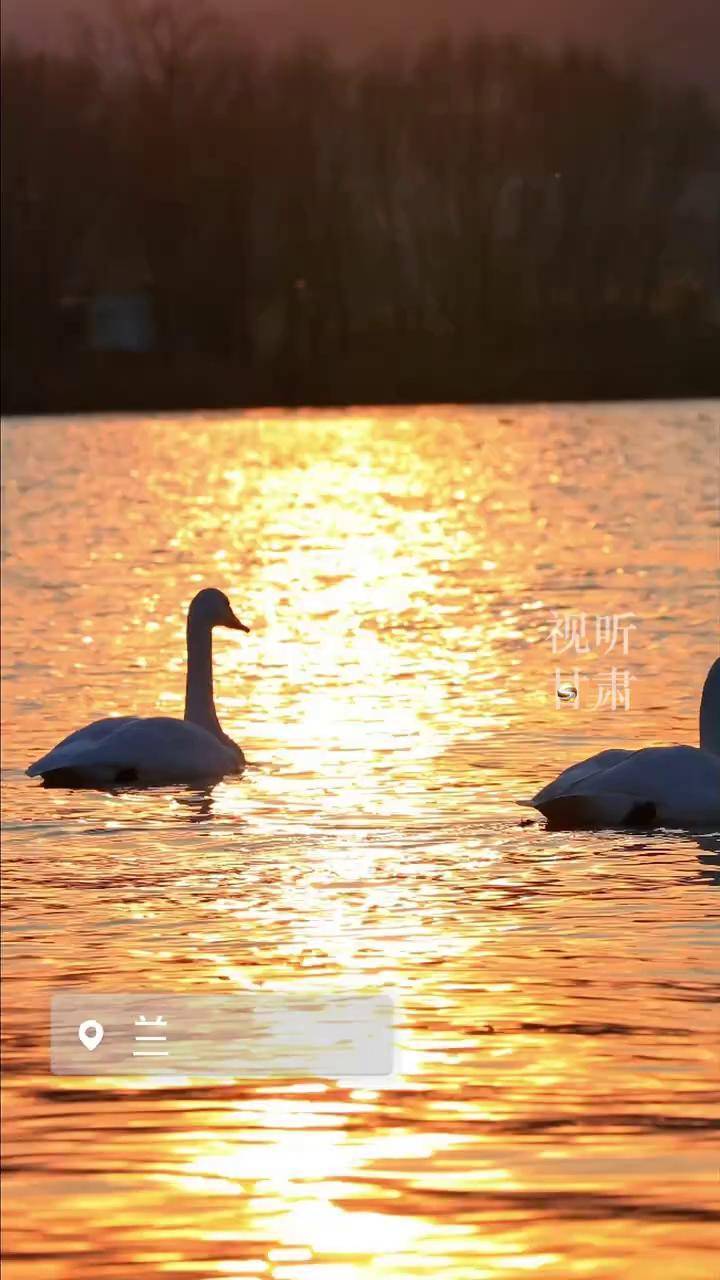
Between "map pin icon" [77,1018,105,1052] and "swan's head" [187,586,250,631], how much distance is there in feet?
23.6

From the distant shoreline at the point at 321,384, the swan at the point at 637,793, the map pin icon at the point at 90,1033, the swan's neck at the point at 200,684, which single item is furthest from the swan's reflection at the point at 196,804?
the distant shoreline at the point at 321,384

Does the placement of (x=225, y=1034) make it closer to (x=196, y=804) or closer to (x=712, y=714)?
(x=196, y=804)

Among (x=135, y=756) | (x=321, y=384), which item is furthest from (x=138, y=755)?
(x=321, y=384)

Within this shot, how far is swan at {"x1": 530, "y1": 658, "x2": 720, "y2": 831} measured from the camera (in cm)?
1138

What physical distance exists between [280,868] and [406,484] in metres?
35.4

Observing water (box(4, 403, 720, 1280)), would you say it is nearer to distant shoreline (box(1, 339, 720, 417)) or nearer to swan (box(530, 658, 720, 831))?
swan (box(530, 658, 720, 831))

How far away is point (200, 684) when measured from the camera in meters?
14.4

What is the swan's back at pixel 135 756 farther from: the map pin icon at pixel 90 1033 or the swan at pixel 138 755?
the map pin icon at pixel 90 1033

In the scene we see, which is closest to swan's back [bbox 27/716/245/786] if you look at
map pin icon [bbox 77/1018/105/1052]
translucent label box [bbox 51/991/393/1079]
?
translucent label box [bbox 51/991/393/1079]

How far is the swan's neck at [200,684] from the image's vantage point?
1414 centimetres

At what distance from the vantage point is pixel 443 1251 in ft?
19.7

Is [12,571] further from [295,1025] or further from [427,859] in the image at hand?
[295,1025]

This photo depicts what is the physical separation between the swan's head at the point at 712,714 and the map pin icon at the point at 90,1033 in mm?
4963

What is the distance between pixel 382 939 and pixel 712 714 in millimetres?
3572
